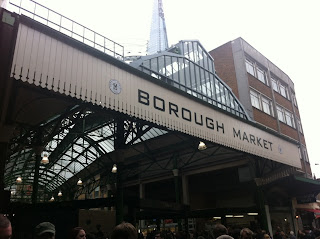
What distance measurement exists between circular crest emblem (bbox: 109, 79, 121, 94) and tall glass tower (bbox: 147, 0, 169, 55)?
20698 mm

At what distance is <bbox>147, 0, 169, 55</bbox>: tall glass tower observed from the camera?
30.0 m

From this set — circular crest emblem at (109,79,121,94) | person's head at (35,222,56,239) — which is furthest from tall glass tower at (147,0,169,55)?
person's head at (35,222,56,239)

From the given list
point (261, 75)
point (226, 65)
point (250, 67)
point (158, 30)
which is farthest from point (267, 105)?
point (158, 30)

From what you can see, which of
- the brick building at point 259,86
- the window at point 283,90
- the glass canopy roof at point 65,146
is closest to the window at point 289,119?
the brick building at point 259,86

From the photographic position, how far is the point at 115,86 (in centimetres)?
844

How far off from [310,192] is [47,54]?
2093 cm

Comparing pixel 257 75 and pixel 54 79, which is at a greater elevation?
pixel 257 75

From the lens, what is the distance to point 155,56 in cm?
1327

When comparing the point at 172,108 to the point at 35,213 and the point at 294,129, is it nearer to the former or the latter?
the point at 35,213

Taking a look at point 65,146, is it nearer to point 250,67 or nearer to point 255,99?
point 255,99

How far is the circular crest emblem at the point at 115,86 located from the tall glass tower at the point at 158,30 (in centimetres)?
2070

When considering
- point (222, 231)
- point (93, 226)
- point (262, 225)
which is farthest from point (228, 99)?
point (222, 231)

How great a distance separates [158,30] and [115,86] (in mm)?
26035

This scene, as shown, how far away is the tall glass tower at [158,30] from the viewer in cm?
3000
